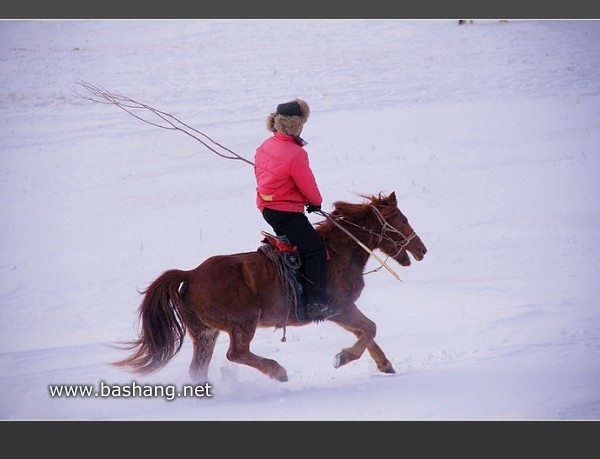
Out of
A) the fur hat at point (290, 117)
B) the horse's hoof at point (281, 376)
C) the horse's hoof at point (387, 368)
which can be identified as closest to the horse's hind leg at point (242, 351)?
the horse's hoof at point (281, 376)

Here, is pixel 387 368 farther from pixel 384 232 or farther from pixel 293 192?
pixel 293 192

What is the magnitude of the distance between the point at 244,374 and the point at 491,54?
680 inches

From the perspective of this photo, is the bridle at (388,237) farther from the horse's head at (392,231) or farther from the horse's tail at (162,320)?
the horse's tail at (162,320)

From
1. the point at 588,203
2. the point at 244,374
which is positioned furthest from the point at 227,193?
the point at 244,374

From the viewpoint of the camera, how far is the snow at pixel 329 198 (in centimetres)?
778

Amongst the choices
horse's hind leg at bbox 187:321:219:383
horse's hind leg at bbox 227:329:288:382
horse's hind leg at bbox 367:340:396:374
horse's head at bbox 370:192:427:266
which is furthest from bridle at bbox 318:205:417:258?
horse's hind leg at bbox 187:321:219:383

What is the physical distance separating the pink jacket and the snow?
5.42 ft

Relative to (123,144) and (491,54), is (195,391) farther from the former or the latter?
(491,54)

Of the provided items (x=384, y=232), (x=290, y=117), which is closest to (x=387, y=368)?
(x=384, y=232)

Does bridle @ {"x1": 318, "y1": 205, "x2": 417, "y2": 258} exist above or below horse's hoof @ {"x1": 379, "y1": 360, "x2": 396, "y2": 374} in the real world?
above

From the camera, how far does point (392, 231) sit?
311 inches

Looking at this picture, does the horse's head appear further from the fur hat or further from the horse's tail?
the horse's tail

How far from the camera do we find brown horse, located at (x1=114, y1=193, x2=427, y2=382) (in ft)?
23.5

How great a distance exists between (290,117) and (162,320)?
6.73 ft
